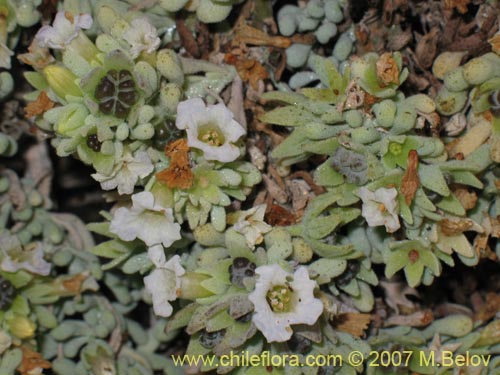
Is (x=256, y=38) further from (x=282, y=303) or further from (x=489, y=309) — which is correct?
(x=489, y=309)

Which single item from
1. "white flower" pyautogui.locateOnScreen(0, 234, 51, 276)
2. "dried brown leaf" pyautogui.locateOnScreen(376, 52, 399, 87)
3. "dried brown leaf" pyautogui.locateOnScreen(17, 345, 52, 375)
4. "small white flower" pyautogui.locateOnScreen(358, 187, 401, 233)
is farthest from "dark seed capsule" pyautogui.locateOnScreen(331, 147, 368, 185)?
"dried brown leaf" pyautogui.locateOnScreen(17, 345, 52, 375)

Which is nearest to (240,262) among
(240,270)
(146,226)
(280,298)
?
(240,270)

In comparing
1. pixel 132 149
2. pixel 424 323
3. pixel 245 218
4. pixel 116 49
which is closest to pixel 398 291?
pixel 424 323

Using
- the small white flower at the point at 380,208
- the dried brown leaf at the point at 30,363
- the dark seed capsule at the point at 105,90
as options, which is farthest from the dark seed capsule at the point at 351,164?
the dried brown leaf at the point at 30,363

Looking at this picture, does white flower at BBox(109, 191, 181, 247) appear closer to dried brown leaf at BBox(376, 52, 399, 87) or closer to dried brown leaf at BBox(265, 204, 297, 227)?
dried brown leaf at BBox(265, 204, 297, 227)

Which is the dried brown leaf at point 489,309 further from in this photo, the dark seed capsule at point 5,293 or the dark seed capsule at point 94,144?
the dark seed capsule at point 5,293

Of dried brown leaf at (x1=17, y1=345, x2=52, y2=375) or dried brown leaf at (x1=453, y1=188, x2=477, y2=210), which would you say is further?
dried brown leaf at (x1=17, y1=345, x2=52, y2=375)

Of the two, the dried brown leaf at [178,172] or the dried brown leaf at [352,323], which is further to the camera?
the dried brown leaf at [352,323]
